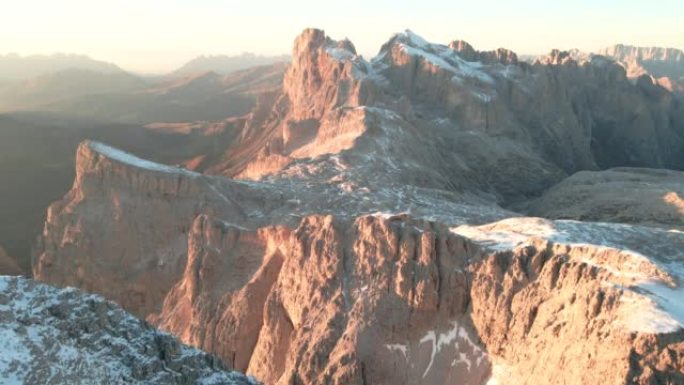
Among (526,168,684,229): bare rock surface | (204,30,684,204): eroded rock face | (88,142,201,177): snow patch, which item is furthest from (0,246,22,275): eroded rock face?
(526,168,684,229): bare rock surface

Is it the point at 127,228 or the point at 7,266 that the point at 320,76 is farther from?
the point at 127,228

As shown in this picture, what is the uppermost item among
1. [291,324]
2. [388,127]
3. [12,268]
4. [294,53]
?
[294,53]

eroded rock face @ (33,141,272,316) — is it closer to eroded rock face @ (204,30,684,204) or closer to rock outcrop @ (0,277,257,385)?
eroded rock face @ (204,30,684,204)

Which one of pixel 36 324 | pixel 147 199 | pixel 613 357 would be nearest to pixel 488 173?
pixel 147 199

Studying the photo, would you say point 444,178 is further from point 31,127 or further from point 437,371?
point 31,127

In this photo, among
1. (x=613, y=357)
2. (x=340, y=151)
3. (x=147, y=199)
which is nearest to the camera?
(x=613, y=357)

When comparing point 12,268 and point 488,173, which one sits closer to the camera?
point 12,268

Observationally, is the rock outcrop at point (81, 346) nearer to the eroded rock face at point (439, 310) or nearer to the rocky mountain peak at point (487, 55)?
the eroded rock face at point (439, 310)

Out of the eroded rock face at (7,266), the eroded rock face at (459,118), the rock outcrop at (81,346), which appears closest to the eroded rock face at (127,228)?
the eroded rock face at (7,266)
